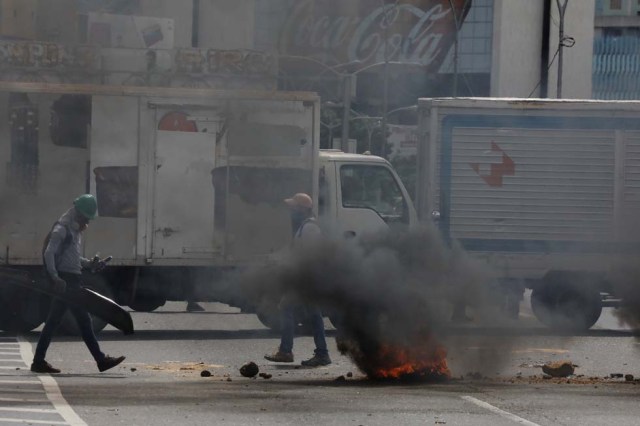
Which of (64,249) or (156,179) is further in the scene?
(156,179)

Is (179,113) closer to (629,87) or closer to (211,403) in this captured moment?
(211,403)

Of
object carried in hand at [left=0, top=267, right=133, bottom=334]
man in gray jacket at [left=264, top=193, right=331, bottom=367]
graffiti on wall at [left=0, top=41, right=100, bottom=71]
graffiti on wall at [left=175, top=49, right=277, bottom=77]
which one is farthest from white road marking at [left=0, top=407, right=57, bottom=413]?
graffiti on wall at [left=0, top=41, right=100, bottom=71]

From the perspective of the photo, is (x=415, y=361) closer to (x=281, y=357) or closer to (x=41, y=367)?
(x=281, y=357)

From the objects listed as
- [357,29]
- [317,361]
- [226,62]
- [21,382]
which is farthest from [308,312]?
[357,29]

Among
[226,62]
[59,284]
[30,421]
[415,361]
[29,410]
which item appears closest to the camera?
[30,421]

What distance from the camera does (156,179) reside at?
16516 mm

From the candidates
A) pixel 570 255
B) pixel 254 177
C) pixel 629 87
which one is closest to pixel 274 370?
pixel 254 177

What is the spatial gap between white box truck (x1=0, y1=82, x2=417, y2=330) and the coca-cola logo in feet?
11.4

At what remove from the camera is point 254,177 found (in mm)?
16703

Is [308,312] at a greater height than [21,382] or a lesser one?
greater

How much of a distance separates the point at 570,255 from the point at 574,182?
3.08ft

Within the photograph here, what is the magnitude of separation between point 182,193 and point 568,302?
518 centimetres

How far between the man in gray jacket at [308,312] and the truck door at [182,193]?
9.11ft

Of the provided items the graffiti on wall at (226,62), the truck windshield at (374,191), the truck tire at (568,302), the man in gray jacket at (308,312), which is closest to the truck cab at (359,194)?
the truck windshield at (374,191)
